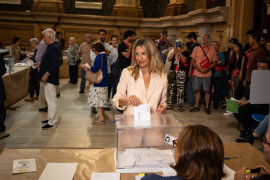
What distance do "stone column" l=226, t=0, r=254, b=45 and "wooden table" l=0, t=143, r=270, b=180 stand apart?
20.7ft

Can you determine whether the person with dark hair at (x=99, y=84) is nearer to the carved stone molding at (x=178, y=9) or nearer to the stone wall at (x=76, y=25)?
the stone wall at (x=76, y=25)

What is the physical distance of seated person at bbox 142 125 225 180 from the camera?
135 centimetres

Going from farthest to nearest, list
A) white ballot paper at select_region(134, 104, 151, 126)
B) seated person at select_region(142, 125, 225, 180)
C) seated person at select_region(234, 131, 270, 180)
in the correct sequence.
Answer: white ballot paper at select_region(134, 104, 151, 126)
seated person at select_region(234, 131, 270, 180)
seated person at select_region(142, 125, 225, 180)

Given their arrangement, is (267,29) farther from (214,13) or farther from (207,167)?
(207,167)

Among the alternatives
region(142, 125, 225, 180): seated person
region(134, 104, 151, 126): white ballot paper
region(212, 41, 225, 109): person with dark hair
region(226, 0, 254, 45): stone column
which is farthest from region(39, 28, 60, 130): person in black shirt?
region(226, 0, 254, 45): stone column

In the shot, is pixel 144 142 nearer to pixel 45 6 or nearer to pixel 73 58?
pixel 73 58

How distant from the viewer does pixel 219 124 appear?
20.2 feet

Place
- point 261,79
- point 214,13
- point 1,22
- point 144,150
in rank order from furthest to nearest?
1. point 1,22
2. point 214,13
3. point 261,79
4. point 144,150

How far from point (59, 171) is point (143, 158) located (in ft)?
1.96

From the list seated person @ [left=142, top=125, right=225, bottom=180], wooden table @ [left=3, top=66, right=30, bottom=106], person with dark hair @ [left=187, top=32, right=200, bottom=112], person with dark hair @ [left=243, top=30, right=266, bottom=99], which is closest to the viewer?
seated person @ [left=142, top=125, right=225, bottom=180]

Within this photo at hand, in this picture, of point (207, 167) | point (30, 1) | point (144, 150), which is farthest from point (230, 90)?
point (30, 1)

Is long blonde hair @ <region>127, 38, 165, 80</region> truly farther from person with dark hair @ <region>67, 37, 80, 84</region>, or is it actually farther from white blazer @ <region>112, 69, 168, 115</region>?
person with dark hair @ <region>67, 37, 80, 84</region>

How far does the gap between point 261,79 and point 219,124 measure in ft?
10.2

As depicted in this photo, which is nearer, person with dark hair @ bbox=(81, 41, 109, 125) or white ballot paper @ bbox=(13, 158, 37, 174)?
white ballot paper @ bbox=(13, 158, 37, 174)
